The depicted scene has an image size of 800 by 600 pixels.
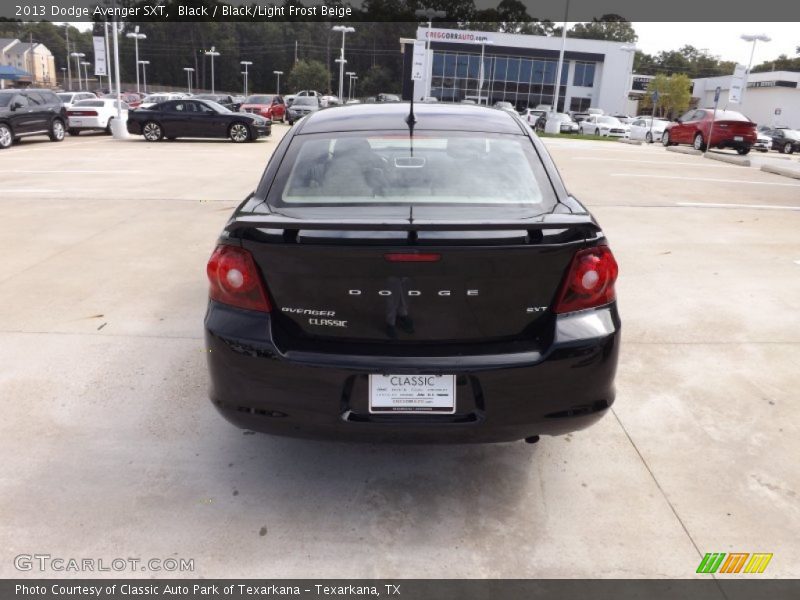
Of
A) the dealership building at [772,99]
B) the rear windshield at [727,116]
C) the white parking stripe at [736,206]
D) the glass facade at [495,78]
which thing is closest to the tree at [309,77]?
the glass facade at [495,78]

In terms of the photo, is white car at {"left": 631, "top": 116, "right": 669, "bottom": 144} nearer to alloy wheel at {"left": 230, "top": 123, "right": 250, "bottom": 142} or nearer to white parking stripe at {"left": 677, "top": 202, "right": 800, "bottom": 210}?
alloy wheel at {"left": 230, "top": 123, "right": 250, "bottom": 142}

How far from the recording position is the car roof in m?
3.73

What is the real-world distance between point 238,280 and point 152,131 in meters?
21.8

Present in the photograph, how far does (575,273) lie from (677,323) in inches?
117

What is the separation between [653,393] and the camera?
415 centimetres

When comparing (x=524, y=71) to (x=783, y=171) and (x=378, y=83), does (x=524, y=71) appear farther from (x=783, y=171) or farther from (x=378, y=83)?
(x=783, y=171)

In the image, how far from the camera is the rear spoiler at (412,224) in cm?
266

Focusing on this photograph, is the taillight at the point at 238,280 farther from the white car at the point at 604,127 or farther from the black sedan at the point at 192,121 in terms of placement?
the white car at the point at 604,127

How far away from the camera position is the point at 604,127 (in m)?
38.7

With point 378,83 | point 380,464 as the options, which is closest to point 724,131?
point 380,464

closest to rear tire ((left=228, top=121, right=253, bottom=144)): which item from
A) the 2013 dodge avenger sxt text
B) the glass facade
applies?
the 2013 dodge avenger sxt text

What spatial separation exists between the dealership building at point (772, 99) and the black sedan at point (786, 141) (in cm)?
2821

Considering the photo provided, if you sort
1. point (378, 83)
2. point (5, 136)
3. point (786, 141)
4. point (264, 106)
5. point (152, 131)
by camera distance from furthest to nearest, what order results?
point (378, 83)
point (786, 141)
point (264, 106)
point (152, 131)
point (5, 136)

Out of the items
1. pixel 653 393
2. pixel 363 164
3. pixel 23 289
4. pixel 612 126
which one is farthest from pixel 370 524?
pixel 612 126
